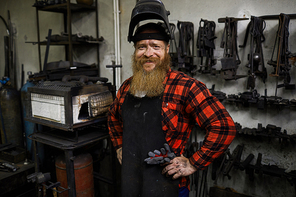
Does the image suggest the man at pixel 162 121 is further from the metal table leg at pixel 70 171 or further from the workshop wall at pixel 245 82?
the workshop wall at pixel 245 82

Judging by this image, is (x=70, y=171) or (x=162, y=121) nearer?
(x=162, y=121)

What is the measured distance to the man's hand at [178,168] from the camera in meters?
1.51

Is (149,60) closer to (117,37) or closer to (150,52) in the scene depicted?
(150,52)

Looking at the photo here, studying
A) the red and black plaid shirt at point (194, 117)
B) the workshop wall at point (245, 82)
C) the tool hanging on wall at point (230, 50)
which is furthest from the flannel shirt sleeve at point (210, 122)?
the workshop wall at point (245, 82)

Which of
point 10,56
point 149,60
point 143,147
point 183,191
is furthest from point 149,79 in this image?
point 10,56

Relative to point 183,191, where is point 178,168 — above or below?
above

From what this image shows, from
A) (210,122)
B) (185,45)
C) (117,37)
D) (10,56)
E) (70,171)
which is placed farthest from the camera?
(10,56)

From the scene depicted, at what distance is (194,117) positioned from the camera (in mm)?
1537

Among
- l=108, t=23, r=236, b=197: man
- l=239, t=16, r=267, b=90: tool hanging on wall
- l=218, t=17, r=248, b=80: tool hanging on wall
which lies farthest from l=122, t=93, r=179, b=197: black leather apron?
l=239, t=16, r=267, b=90: tool hanging on wall

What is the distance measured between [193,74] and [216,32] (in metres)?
0.54

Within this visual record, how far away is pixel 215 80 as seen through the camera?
2664mm

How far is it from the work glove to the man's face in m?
0.58

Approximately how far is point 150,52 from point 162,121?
0.49 metres

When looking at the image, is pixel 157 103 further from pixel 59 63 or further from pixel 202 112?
pixel 59 63
